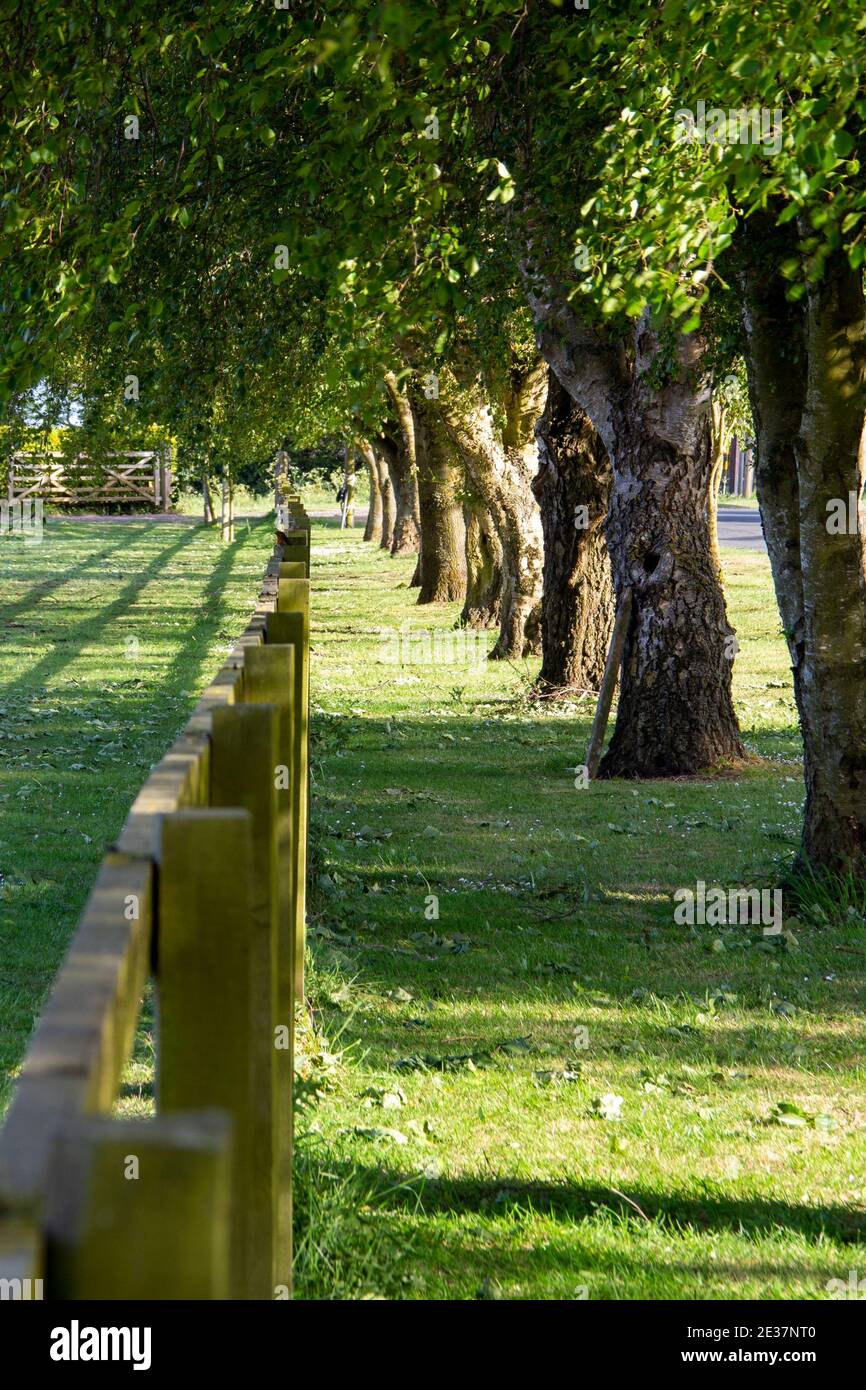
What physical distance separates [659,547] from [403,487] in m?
30.6

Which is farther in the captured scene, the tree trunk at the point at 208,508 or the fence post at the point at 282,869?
the tree trunk at the point at 208,508

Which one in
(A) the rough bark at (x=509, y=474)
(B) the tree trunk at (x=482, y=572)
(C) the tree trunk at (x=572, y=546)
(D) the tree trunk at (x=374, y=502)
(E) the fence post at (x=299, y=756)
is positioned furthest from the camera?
(D) the tree trunk at (x=374, y=502)

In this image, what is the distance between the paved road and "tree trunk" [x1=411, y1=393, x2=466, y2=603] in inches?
379

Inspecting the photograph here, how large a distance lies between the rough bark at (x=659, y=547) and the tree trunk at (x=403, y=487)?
20420 millimetres

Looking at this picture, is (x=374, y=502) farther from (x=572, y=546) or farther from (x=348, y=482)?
(x=572, y=546)

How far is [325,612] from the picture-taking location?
1158 inches

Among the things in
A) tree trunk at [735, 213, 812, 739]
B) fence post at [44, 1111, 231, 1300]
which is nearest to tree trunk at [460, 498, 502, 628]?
tree trunk at [735, 213, 812, 739]

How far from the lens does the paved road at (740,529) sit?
42.9m

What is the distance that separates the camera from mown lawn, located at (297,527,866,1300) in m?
4.48

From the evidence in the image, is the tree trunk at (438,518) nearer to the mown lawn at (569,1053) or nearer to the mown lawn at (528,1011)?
the mown lawn at (528,1011)

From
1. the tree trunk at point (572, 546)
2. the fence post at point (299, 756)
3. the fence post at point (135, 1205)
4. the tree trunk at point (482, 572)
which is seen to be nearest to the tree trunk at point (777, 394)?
the fence post at point (299, 756)

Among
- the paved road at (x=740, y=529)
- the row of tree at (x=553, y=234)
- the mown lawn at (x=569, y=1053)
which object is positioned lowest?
the mown lawn at (x=569, y=1053)

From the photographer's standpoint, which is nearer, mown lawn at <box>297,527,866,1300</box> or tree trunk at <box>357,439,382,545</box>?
mown lawn at <box>297,527,866,1300</box>

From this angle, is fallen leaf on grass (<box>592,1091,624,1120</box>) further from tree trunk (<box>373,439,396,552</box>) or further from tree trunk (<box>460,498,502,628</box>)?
tree trunk (<box>373,439,396,552</box>)
